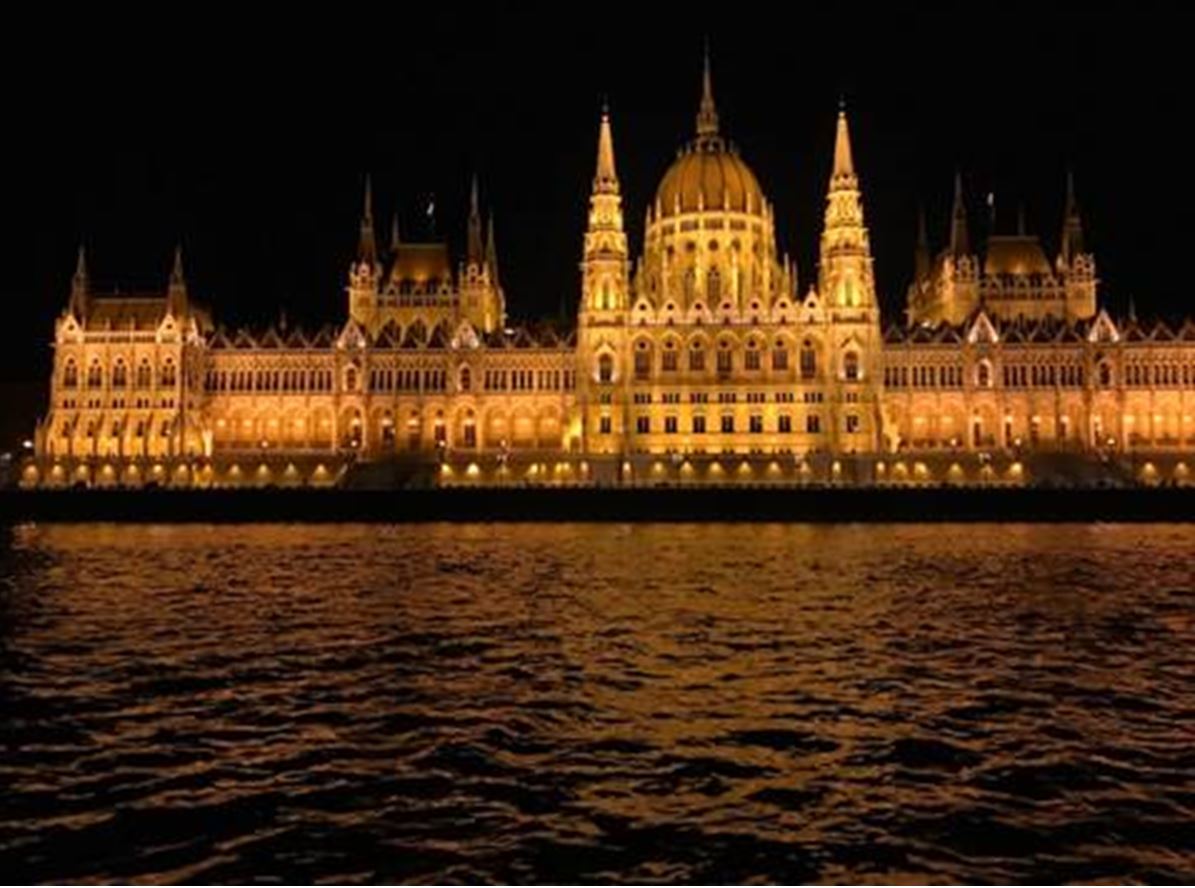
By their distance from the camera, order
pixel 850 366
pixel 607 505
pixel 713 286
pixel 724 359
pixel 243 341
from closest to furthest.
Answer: pixel 607 505 → pixel 850 366 → pixel 724 359 → pixel 243 341 → pixel 713 286

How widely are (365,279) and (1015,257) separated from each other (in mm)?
69257

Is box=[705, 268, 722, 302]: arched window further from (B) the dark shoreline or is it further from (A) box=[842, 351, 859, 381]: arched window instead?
(B) the dark shoreline

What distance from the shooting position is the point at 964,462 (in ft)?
294

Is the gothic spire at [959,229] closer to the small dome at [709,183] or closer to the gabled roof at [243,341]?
the small dome at [709,183]

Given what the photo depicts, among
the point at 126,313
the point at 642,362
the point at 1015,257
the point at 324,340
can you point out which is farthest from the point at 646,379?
the point at 126,313

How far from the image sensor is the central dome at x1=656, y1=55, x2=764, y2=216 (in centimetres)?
11169

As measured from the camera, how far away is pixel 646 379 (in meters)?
101

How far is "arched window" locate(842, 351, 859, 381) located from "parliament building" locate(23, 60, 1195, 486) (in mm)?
222

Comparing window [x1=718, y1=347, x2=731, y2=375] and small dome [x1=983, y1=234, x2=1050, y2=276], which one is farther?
small dome [x1=983, y1=234, x2=1050, y2=276]

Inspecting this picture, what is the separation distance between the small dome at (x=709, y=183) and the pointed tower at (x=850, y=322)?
31.1 ft

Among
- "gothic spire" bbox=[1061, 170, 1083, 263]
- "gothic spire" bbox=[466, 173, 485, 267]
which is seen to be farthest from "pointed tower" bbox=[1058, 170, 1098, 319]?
"gothic spire" bbox=[466, 173, 485, 267]

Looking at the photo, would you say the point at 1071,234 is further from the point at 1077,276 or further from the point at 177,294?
the point at 177,294

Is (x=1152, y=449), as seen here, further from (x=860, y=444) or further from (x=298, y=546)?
(x=298, y=546)

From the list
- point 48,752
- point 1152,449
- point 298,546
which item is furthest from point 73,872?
point 1152,449
